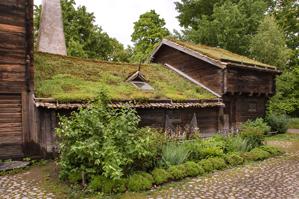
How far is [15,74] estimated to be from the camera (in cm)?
1370

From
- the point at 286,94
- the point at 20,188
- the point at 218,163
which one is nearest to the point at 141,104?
the point at 218,163

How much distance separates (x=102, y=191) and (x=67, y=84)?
27.5ft

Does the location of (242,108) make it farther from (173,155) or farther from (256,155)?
(173,155)

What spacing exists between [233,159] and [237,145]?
1.82 meters

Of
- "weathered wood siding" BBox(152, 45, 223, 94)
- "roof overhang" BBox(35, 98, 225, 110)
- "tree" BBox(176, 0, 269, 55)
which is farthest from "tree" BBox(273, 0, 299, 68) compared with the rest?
"roof overhang" BBox(35, 98, 225, 110)

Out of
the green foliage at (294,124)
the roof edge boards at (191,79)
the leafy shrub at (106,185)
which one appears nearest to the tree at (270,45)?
the green foliage at (294,124)

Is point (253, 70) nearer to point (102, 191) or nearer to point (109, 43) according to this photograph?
point (102, 191)

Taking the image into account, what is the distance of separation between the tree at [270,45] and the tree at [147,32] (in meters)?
14.2

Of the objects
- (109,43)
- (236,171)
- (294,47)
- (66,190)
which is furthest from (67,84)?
(294,47)

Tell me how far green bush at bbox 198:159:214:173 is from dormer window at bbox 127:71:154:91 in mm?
7961

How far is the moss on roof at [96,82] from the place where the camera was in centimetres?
1509

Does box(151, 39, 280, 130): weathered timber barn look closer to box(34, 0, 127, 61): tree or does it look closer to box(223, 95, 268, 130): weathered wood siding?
box(223, 95, 268, 130): weathered wood siding

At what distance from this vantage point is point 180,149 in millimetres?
11977

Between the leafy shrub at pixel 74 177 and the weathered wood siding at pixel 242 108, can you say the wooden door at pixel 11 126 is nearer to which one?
the leafy shrub at pixel 74 177
